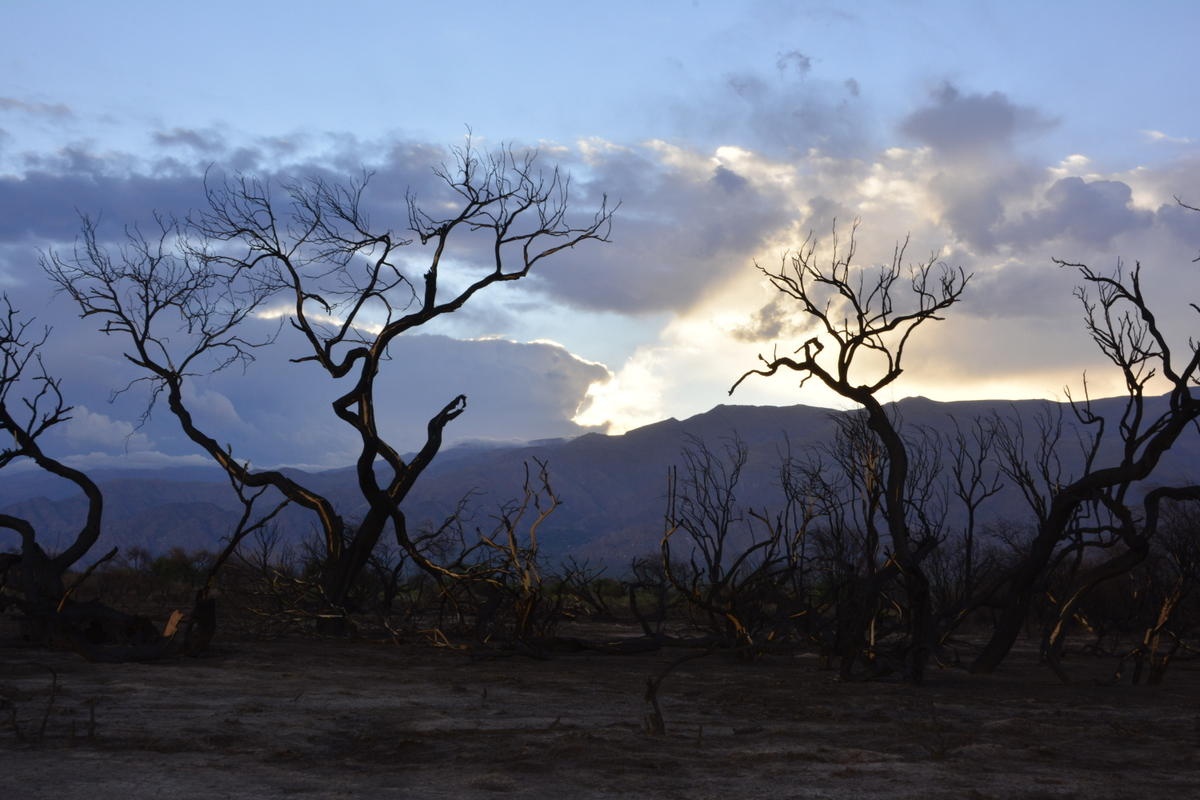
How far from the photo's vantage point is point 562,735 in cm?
793

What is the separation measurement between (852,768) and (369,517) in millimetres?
12385

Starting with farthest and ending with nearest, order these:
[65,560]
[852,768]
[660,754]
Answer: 1. [65,560]
2. [660,754]
3. [852,768]

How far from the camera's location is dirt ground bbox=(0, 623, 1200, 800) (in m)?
6.18

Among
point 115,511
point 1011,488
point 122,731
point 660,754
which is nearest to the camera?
point 660,754

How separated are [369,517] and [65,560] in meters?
4.61

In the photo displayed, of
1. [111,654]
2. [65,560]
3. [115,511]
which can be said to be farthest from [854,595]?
[115,511]

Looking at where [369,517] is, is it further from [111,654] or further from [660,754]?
[660,754]

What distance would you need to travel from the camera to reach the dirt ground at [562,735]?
243 inches

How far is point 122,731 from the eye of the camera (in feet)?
25.2

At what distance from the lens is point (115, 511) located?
188125 millimetres

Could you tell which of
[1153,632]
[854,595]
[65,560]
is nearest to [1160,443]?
[1153,632]

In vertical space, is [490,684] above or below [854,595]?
below

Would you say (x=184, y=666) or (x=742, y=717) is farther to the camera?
(x=184, y=666)

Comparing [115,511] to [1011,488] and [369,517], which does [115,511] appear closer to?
[1011,488]
